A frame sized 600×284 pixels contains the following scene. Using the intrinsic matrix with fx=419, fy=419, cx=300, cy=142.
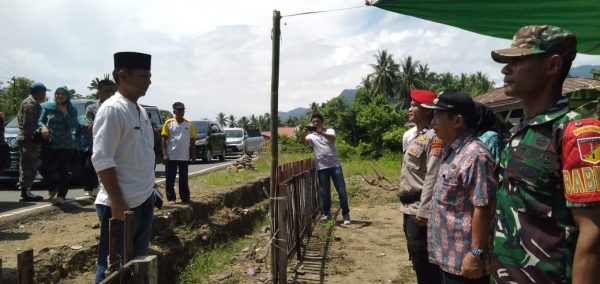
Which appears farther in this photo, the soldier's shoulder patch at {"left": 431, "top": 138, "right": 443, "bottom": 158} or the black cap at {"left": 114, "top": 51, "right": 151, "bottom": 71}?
the soldier's shoulder patch at {"left": 431, "top": 138, "right": 443, "bottom": 158}

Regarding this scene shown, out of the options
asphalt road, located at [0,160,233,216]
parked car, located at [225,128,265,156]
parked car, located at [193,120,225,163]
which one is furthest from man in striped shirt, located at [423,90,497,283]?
parked car, located at [225,128,265,156]

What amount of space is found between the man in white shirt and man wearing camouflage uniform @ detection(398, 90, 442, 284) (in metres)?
1.88

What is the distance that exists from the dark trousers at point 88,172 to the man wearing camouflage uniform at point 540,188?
5695mm

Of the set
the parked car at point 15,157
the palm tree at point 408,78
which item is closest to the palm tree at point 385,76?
the palm tree at point 408,78

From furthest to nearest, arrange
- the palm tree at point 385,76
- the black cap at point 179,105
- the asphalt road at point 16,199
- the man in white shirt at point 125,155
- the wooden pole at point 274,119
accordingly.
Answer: the palm tree at point 385,76
the black cap at point 179,105
the asphalt road at point 16,199
the wooden pole at point 274,119
the man in white shirt at point 125,155

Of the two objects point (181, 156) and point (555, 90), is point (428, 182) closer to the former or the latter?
point (555, 90)

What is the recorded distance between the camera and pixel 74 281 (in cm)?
407

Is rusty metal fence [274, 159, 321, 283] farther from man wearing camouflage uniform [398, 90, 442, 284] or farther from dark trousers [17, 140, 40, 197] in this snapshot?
dark trousers [17, 140, 40, 197]

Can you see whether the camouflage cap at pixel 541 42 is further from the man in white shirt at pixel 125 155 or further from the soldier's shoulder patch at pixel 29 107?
the soldier's shoulder patch at pixel 29 107

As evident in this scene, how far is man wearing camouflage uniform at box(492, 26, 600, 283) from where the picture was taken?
4.62ft

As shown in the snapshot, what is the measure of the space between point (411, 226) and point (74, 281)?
324 centimetres

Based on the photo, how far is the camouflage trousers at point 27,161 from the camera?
5.81 meters

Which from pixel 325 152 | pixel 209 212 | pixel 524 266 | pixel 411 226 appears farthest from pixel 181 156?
pixel 524 266

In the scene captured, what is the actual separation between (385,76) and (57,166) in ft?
163
